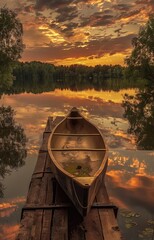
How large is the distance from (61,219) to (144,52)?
1606 inches

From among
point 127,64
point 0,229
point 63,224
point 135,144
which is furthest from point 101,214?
point 127,64

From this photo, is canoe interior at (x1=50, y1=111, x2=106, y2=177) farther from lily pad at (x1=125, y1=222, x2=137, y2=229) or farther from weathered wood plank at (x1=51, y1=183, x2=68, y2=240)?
lily pad at (x1=125, y1=222, x2=137, y2=229)

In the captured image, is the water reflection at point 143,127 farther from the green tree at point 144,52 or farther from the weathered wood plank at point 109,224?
the green tree at point 144,52

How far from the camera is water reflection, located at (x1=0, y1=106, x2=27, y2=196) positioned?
12.7m

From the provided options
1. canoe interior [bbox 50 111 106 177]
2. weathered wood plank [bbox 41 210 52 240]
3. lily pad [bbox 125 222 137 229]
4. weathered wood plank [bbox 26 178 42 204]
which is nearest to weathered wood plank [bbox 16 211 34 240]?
weathered wood plank [bbox 41 210 52 240]

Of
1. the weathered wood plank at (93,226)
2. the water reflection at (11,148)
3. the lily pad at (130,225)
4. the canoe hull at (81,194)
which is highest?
the canoe hull at (81,194)

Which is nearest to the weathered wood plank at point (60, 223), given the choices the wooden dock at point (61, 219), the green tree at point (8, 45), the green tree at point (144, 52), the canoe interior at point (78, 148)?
the wooden dock at point (61, 219)

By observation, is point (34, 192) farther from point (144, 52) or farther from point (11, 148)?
point (144, 52)

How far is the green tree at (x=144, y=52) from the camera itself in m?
42.2

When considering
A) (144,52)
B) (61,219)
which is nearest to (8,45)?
(144,52)

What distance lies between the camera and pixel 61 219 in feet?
22.1

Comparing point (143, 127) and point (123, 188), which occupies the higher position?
point (143, 127)

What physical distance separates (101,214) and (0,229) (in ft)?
9.89

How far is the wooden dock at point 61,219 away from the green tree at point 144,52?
37.6 metres
